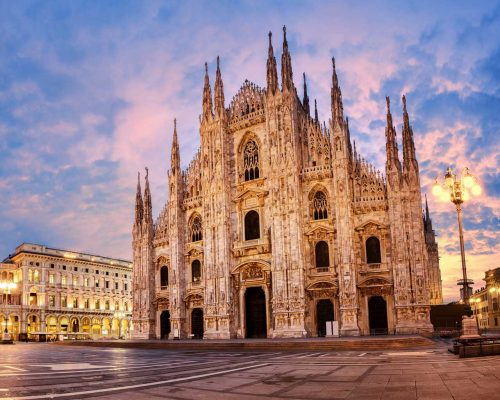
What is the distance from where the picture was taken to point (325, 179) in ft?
136

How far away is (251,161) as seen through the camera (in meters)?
46.0

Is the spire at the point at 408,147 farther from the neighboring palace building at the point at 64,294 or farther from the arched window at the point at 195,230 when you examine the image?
the neighboring palace building at the point at 64,294

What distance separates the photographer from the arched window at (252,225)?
145 feet

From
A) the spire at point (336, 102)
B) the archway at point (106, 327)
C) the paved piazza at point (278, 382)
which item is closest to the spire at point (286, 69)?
the spire at point (336, 102)

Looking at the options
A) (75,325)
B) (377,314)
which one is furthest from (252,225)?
(75,325)

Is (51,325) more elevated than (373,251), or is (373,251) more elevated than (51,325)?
(373,251)

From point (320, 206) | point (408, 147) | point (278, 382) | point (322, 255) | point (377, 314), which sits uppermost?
point (408, 147)

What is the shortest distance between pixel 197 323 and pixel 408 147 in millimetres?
24416

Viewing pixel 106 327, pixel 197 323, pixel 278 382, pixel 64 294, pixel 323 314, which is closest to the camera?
pixel 278 382

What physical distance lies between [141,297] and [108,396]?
40476 mm

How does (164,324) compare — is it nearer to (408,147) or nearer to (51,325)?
(408,147)

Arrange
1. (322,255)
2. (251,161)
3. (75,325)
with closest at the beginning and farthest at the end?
1. (322,255)
2. (251,161)
3. (75,325)

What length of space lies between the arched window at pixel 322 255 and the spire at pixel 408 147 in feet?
29.2

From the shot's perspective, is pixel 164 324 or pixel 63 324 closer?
pixel 164 324
